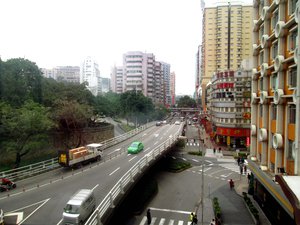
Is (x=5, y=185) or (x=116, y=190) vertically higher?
(x=116, y=190)

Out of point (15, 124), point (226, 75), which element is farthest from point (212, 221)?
point (226, 75)

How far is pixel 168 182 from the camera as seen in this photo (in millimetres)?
33844

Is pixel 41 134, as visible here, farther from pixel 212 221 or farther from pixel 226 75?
pixel 226 75

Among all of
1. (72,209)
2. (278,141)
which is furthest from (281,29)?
(72,209)

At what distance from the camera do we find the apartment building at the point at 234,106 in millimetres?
53375

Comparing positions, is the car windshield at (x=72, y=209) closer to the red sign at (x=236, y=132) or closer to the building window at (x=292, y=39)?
the building window at (x=292, y=39)

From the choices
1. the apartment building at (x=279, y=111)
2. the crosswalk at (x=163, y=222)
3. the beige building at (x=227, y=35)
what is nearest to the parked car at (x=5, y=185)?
the crosswalk at (x=163, y=222)

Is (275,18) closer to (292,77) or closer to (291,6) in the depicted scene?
(291,6)

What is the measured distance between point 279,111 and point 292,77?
2694mm

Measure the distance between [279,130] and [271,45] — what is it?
309 inches

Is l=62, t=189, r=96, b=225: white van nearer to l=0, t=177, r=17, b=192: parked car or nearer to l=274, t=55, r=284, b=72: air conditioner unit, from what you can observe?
l=0, t=177, r=17, b=192: parked car

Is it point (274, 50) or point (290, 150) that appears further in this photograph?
point (274, 50)

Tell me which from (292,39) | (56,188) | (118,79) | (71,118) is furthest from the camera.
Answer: (118,79)

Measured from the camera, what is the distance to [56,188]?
2241 cm
